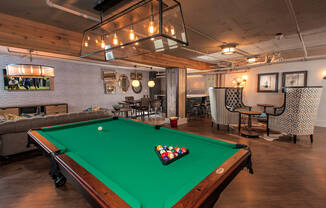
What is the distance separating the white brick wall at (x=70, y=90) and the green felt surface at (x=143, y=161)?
5.41 meters

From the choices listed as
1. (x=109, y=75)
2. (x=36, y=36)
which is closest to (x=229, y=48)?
(x=36, y=36)

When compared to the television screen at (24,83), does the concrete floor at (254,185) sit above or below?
below

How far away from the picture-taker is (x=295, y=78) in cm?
644

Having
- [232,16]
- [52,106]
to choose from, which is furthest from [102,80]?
[232,16]

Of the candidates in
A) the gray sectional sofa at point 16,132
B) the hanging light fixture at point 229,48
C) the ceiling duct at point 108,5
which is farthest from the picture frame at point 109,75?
the ceiling duct at point 108,5

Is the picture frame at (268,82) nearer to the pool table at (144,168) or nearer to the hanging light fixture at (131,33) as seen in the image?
the pool table at (144,168)

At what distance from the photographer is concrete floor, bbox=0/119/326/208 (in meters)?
1.95

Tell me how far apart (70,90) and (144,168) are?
287 inches

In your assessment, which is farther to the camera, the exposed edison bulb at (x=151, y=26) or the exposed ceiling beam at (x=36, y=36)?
the exposed ceiling beam at (x=36, y=36)

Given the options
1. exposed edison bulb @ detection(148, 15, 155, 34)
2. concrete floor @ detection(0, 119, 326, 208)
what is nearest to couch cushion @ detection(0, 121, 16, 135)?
concrete floor @ detection(0, 119, 326, 208)

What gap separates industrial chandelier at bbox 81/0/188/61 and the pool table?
3.95 ft

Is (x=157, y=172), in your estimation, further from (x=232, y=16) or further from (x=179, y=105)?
(x=179, y=105)

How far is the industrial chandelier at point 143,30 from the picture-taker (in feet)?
5.31

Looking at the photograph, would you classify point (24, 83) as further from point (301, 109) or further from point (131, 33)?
point (301, 109)
